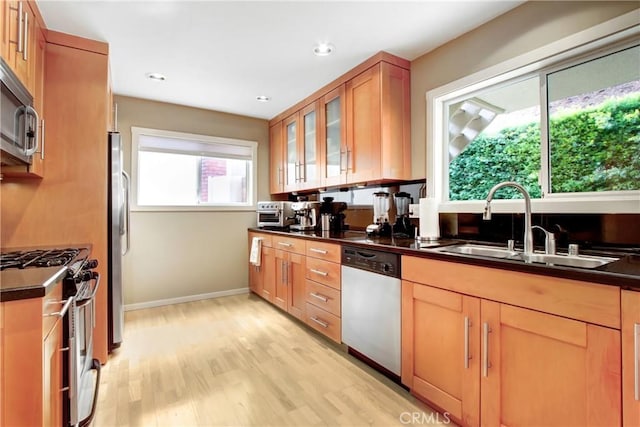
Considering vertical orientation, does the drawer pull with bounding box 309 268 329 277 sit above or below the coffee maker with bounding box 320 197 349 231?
below

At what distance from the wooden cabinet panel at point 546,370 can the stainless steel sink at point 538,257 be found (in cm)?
25

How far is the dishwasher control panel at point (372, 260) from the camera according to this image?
6.16 ft

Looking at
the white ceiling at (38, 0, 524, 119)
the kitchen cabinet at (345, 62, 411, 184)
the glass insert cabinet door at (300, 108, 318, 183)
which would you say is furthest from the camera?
the glass insert cabinet door at (300, 108, 318, 183)

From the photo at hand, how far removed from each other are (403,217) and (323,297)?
943 millimetres

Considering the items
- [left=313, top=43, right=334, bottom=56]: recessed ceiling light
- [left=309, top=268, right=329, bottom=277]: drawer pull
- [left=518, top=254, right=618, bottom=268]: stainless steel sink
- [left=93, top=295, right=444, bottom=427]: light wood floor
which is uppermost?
[left=313, top=43, right=334, bottom=56]: recessed ceiling light

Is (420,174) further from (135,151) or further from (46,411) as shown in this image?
(135,151)

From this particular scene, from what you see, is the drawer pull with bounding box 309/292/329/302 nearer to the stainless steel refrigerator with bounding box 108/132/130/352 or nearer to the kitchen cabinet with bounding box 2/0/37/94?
the stainless steel refrigerator with bounding box 108/132/130/352

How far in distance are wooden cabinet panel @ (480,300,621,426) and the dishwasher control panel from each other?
55 centimetres

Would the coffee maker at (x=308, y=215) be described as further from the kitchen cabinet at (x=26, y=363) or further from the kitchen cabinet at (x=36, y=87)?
the kitchen cabinet at (x=26, y=363)

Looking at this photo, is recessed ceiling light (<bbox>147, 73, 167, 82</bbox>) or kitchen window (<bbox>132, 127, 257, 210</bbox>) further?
kitchen window (<bbox>132, 127, 257, 210</bbox>)

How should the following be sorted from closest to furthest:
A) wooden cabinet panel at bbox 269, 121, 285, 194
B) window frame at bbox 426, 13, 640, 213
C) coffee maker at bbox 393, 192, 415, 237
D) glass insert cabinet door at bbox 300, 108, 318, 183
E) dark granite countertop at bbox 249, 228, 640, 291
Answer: dark granite countertop at bbox 249, 228, 640, 291 < window frame at bbox 426, 13, 640, 213 < coffee maker at bbox 393, 192, 415, 237 < glass insert cabinet door at bbox 300, 108, 318, 183 < wooden cabinet panel at bbox 269, 121, 285, 194

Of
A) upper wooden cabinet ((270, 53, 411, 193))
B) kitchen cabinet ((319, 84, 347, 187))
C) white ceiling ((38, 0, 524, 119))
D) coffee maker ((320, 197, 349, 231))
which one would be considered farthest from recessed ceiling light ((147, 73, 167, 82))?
coffee maker ((320, 197, 349, 231))

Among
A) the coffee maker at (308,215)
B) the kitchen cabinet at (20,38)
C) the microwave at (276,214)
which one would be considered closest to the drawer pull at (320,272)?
the coffee maker at (308,215)

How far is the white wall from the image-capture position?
11.2 feet
